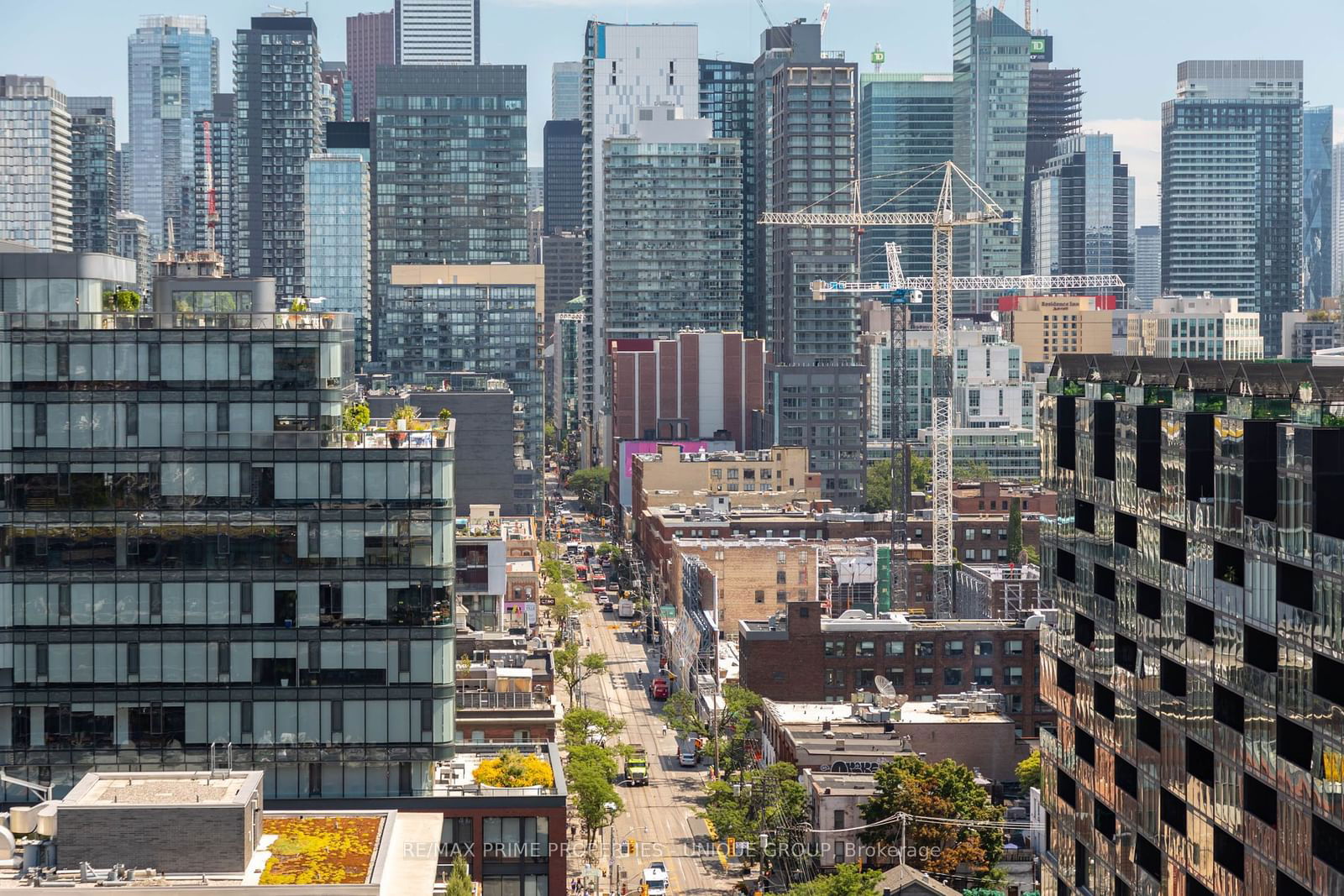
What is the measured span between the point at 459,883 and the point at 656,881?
141 feet

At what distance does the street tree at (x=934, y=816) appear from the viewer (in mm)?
97938

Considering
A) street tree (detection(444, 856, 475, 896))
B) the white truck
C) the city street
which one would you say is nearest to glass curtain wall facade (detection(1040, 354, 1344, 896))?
street tree (detection(444, 856, 475, 896))

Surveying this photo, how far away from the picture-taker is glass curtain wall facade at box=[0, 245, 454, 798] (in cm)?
6888

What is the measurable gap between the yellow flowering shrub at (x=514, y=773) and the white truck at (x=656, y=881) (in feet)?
93.6

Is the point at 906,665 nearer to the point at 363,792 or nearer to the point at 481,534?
the point at 481,534

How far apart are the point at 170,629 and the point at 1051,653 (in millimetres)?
30802

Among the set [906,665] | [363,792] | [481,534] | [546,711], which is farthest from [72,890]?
[481,534]

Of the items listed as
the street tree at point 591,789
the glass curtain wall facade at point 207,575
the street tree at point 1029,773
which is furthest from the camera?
the street tree at point 1029,773

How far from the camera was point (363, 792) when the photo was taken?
69250mm

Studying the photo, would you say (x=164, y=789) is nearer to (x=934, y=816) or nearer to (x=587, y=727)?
(x=934, y=816)

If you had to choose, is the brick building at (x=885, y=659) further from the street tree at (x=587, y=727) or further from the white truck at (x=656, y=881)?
the white truck at (x=656, y=881)

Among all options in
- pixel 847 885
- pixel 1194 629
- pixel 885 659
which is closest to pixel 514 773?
pixel 847 885

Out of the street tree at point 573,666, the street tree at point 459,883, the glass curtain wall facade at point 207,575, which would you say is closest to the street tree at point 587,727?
the street tree at point 573,666

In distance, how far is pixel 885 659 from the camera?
135 meters
